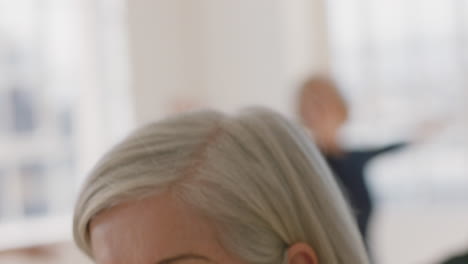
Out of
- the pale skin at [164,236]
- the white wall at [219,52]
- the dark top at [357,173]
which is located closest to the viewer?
the pale skin at [164,236]

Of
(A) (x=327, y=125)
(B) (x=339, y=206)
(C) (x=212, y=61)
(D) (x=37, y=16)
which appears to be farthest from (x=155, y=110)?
(B) (x=339, y=206)

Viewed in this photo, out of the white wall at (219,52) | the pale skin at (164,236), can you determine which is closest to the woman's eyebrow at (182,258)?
the pale skin at (164,236)

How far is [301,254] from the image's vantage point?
874mm

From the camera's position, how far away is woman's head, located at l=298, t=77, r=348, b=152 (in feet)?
9.77

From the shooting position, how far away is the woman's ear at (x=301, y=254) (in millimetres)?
871

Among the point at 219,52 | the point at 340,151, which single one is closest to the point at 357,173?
the point at 340,151

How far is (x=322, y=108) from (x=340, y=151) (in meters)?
0.22

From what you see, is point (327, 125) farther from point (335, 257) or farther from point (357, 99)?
point (335, 257)

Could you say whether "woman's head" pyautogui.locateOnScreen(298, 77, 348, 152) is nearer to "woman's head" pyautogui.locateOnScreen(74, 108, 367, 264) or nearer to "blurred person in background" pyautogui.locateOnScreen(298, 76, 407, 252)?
"blurred person in background" pyautogui.locateOnScreen(298, 76, 407, 252)

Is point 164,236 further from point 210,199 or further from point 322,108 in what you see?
point 322,108

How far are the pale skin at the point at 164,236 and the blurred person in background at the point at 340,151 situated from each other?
202cm

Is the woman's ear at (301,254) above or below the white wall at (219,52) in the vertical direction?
above

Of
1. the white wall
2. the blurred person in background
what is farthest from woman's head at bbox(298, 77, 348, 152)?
the white wall

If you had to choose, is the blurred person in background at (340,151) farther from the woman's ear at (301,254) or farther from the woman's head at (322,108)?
the woman's ear at (301,254)
